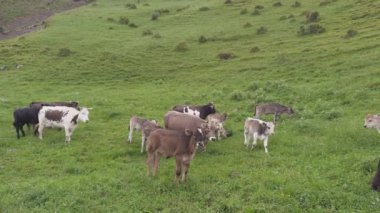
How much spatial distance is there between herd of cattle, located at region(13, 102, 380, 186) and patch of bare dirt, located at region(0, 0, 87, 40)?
39.2 meters

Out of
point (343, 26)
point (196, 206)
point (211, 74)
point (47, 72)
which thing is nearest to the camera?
point (196, 206)

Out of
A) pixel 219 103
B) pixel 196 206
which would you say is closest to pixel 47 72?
pixel 219 103

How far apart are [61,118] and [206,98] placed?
10.0 metres

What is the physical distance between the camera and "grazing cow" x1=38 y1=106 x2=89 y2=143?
22.8 meters

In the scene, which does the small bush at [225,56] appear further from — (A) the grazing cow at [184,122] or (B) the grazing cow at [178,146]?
(B) the grazing cow at [178,146]

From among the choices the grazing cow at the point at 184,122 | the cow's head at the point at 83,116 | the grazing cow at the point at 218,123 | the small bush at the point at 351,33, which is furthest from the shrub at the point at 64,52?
the grazing cow at the point at 184,122

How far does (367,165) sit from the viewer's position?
55.8 feet

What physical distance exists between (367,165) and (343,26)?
29570 mm

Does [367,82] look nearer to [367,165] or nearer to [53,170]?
[367,165]

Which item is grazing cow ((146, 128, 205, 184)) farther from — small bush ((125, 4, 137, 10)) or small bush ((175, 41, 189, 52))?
small bush ((125, 4, 137, 10))

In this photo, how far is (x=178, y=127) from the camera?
20156mm

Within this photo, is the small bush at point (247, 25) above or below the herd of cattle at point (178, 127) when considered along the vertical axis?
above

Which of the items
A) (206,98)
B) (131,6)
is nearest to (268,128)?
(206,98)

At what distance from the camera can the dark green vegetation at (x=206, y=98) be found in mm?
15727
